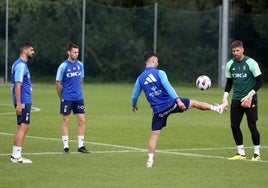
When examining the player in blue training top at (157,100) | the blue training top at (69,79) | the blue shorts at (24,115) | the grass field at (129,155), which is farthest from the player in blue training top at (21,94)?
the player in blue training top at (157,100)

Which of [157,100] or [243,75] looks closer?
[157,100]

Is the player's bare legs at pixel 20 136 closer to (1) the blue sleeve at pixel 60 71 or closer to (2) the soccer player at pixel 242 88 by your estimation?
(1) the blue sleeve at pixel 60 71

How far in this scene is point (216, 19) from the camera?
49.2 metres

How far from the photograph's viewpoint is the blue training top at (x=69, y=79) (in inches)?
659

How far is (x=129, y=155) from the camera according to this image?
52.2 ft

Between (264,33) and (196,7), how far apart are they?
8.31 m

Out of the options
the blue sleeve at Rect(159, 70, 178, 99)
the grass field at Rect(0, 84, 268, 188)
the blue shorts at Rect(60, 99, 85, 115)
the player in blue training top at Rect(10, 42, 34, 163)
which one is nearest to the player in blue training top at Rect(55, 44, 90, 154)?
the blue shorts at Rect(60, 99, 85, 115)

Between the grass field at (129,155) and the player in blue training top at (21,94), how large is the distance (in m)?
0.32

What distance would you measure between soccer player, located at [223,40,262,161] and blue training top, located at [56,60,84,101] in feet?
10.3

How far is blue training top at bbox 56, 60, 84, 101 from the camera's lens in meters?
16.7

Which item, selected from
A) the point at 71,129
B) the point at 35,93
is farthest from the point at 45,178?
the point at 35,93

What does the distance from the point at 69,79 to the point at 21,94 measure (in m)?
2.07

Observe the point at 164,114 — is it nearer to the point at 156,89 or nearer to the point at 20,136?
the point at 156,89

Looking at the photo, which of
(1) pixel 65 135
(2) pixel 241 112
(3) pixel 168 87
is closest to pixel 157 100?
(3) pixel 168 87
